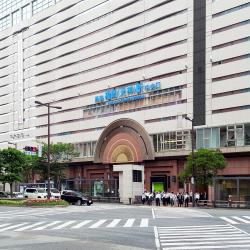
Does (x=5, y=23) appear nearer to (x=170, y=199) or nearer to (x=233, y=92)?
(x=233, y=92)

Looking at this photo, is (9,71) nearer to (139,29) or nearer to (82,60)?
(82,60)

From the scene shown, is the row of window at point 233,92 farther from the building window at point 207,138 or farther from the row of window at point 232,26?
the row of window at point 232,26

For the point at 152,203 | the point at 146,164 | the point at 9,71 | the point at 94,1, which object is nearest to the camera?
the point at 152,203

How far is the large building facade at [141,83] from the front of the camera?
6184 centimetres

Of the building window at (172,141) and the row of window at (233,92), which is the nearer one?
the row of window at (233,92)

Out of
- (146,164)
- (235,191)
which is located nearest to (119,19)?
(146,164)

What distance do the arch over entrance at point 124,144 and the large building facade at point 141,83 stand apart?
0.48ft

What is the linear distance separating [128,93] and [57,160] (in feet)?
46.9

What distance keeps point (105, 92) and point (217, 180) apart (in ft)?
108

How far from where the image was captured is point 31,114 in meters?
99.3

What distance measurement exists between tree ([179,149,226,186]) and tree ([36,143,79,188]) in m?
26.6

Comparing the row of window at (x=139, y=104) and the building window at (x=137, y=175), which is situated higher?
the row of window at (x=139, y=104)

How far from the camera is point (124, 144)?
245 feet

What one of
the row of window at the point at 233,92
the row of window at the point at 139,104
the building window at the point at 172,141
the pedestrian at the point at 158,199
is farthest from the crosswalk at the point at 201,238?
the row of window at the point at 139,104
